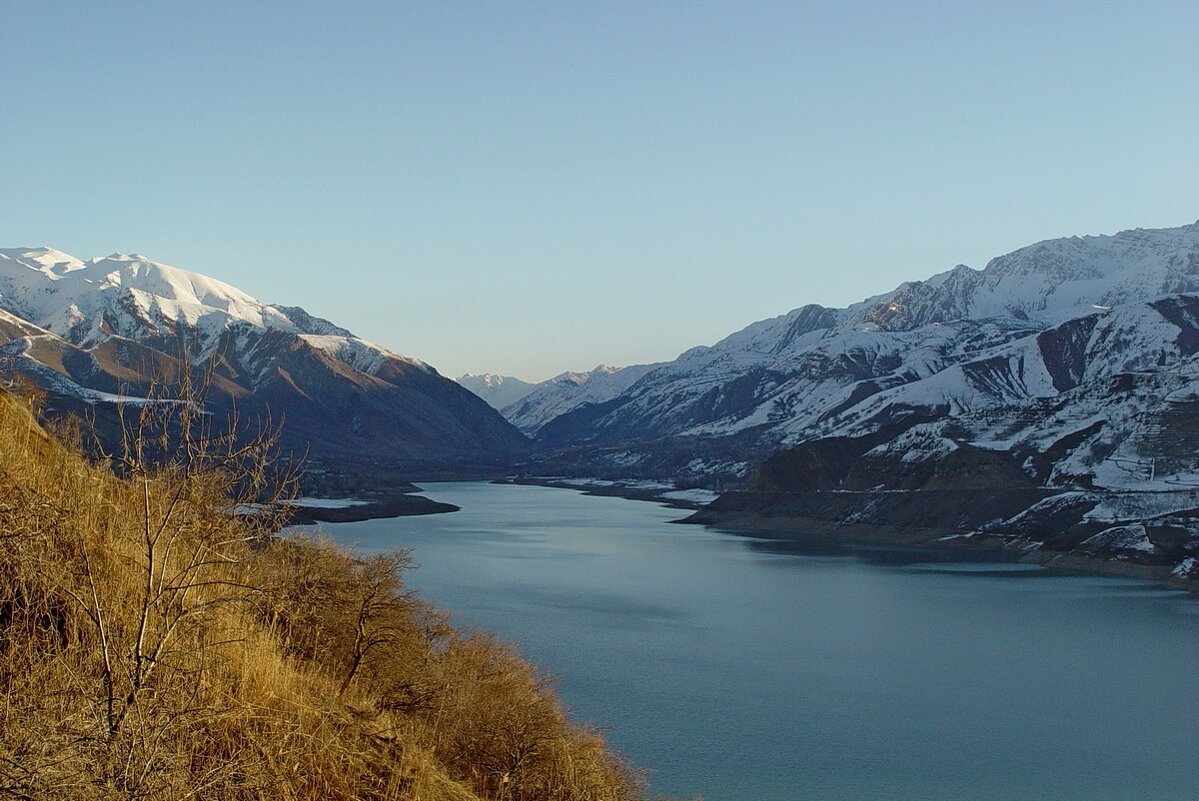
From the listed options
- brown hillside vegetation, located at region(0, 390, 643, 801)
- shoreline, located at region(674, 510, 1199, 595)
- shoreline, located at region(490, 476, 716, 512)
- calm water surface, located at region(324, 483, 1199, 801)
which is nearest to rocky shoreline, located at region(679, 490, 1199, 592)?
shoreline, located at region(674, 510, 1199, 595)

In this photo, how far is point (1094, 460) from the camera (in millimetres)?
73500

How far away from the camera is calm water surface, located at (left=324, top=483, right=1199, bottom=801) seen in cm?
2116

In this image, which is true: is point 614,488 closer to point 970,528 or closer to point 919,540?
point 919,540

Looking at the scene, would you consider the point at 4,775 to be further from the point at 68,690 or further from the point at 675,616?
the point at 675,616

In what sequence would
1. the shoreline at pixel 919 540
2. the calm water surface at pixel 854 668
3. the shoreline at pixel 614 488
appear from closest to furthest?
the calm water surface at pixel 854 668, the shoreline at pixel 919 540, the shoreline at pixel 614 488

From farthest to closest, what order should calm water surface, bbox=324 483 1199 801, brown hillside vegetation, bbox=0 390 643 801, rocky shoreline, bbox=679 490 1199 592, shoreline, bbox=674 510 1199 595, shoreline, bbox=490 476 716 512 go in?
shoreline, bbox=490 476 716 512 < rocky shoreline, bbox=679 490 1199 592 < shoreline, bbox=674 510 1199 595 < calm water surface, bbox=324 483 1199 801 < brown hillside vegetation, bbox=0 390 643 801

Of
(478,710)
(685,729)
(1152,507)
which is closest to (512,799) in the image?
(478,710)

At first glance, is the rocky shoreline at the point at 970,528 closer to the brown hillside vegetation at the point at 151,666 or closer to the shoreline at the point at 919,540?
the shoreline at the point at 919,540

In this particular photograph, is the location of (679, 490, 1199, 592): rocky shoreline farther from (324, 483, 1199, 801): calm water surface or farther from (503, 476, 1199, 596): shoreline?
(324, 483, 1199, 801): calm water surface

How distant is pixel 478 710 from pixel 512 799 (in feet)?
9.42

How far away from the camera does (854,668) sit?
3175 cm

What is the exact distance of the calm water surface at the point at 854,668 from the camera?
21156mm

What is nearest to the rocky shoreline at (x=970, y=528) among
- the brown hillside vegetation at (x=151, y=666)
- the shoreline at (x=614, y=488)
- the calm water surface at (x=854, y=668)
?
the calm water surface at (x=854, y=668)

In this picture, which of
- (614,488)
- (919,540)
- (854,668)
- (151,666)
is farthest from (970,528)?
(151,666)
